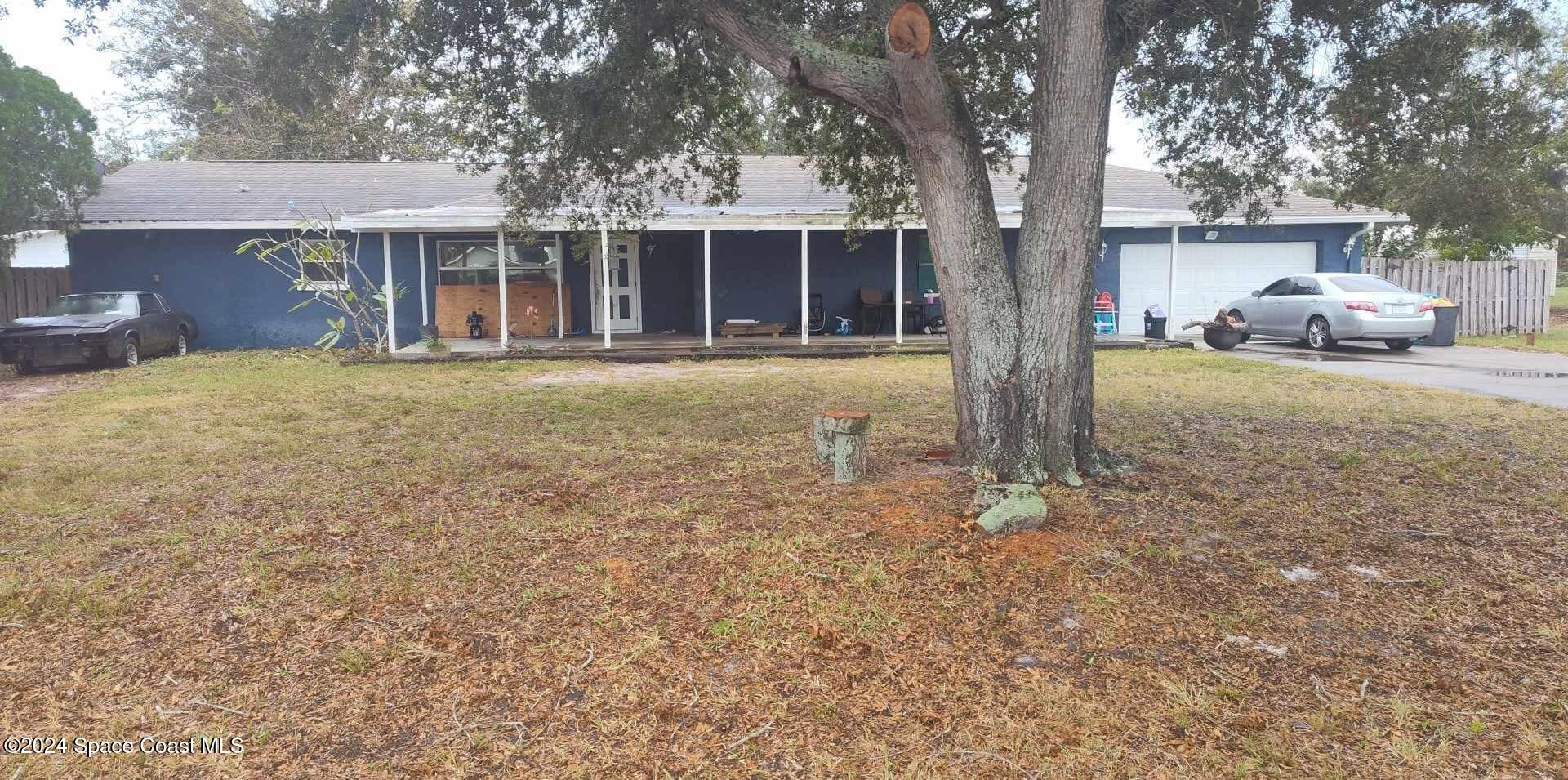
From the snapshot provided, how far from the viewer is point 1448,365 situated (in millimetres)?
12625

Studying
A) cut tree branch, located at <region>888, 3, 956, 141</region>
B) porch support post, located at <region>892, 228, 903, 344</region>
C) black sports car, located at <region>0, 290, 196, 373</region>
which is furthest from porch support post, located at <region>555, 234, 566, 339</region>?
cut tree branch, located at <region>888, 3, 956, 141</region>

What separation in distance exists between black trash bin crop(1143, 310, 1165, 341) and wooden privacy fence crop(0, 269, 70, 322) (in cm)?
1888

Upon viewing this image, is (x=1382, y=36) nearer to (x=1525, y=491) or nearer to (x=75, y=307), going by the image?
(x=1525, y=491)

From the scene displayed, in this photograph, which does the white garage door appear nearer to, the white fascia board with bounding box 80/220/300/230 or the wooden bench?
the wooden bench

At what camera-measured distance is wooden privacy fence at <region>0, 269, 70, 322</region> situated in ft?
51.7

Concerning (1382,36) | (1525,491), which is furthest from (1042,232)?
(1382,36)

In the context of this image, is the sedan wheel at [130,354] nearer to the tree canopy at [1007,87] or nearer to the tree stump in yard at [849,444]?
the tree canopy at [1007,87]

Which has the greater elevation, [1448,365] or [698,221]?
[698,221]

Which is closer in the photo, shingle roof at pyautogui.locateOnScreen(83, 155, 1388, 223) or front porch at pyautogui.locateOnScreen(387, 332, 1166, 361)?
front porch at pyautogui.locateOnScreen(387, 332, 1166, 361)

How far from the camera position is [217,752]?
9.57 feet

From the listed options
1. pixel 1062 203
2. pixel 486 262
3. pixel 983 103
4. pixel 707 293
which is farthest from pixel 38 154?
pixel 1062 203

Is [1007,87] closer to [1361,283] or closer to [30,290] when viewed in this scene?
[1361,283]

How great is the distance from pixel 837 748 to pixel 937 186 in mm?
3541

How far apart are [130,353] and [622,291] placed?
306 inches
